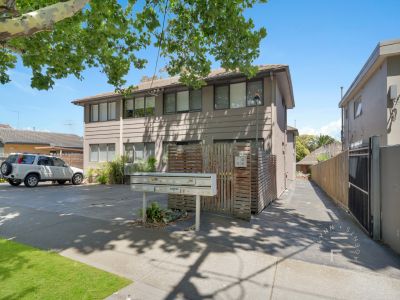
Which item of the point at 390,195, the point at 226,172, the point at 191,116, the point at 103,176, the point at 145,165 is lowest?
the point at 103,176

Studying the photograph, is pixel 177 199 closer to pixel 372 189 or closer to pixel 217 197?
pixel 217 197

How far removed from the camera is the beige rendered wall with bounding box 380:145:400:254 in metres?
4.38

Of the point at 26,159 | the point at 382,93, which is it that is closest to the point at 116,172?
the point at 26,159

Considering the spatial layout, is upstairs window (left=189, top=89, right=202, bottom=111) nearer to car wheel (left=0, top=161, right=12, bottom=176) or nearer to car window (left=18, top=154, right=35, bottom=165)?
car window (left=18, top=154, right=35, bottom=165)

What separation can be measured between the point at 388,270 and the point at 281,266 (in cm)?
160

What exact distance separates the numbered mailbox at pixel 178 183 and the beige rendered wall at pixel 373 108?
7954 millimetres

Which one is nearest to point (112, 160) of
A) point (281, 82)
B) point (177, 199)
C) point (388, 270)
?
point (177, 199)

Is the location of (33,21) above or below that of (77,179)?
above

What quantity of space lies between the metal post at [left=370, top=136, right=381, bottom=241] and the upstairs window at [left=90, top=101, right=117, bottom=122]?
623 inches

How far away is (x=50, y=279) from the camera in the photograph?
11.2 feet

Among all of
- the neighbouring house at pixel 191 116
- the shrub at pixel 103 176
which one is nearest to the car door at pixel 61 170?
the shrub at pixel 103 176

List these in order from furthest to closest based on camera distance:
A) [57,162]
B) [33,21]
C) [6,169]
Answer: [57,162], [6,169], [33,21]

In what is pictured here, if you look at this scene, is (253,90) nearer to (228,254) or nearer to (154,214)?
(154,214)

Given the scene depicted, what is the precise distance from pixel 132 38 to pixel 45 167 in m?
10.7
